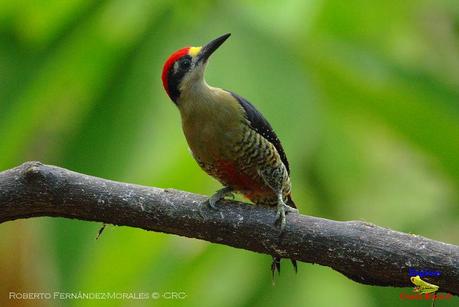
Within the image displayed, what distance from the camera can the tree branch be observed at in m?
2.94

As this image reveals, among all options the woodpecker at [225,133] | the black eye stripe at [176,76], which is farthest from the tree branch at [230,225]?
the black eye stripe at [176,76]

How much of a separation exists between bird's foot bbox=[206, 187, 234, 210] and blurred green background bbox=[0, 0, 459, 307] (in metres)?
0.10

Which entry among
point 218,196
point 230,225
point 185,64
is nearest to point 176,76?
point 185,64

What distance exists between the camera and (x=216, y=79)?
402 centimetres

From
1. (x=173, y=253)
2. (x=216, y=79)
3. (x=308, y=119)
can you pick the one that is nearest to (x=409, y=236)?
(x=308, y=119)

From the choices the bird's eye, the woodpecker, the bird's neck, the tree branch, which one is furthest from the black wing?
the tree branch

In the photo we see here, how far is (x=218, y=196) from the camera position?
3.52 m

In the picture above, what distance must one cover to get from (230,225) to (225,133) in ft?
2.87

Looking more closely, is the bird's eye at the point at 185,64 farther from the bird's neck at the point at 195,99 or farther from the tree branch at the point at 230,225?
the tree branch at the point at 230,225

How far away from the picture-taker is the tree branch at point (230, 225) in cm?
294

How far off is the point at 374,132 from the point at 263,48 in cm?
83

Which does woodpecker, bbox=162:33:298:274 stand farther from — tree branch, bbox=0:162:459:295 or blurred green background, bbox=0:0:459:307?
tree branch, bbox=0:162:459:295

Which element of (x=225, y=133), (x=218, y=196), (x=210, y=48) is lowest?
(x=218, y=196)

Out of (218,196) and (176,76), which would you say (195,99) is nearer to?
(176,76)
